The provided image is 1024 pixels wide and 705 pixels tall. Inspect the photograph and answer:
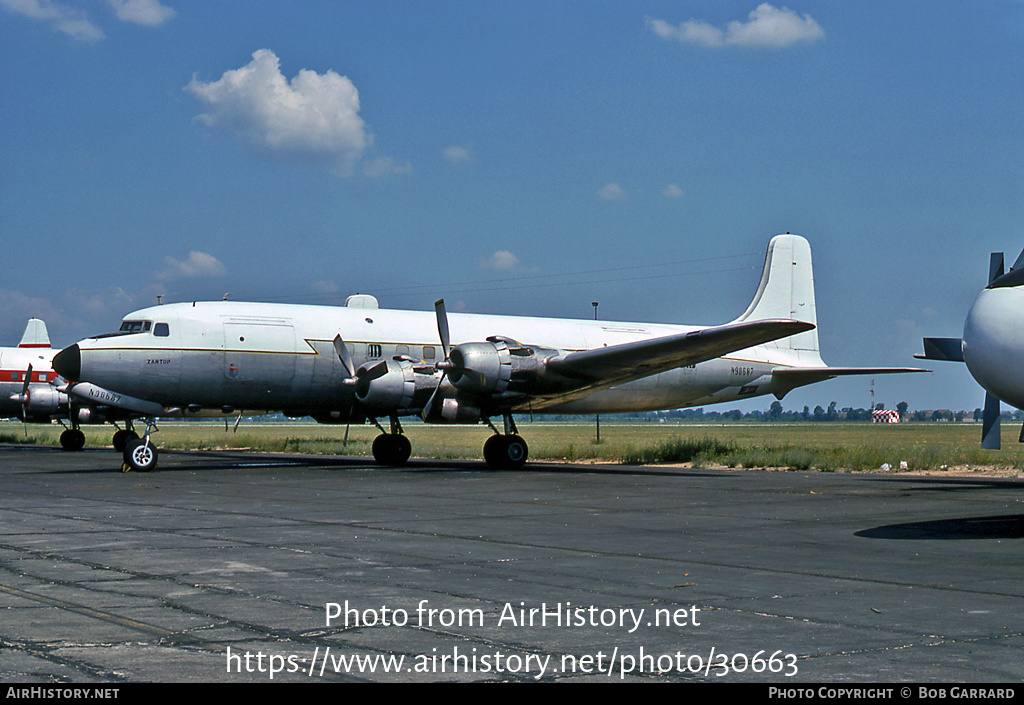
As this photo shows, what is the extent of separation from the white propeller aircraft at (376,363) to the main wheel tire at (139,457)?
0.03m

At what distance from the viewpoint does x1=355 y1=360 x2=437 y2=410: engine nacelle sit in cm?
2406

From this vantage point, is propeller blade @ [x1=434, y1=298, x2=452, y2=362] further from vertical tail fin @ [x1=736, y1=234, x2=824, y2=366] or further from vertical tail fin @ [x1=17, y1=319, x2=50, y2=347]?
vertical tail fin @ [x1=17, y1=319, x2=50, y2=347]

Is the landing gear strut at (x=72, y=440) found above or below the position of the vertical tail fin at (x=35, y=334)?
below

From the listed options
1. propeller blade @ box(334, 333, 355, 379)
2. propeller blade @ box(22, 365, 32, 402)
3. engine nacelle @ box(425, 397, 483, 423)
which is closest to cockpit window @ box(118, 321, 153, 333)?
propeller blade @ box(334, 333, 355, 379)

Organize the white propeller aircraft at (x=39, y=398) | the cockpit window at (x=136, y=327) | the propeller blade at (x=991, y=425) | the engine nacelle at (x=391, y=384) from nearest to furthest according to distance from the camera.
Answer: the propeller blade at (x=991, y=425) < the cockpit window at (x=136, y=327) < the engine nacelle at (x=391, y=384) < the white propeller aircraft at (x=39, y=398)

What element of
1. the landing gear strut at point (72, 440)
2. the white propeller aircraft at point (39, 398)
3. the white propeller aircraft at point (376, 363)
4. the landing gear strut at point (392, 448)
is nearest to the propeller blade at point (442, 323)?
the white propeller aircraft at point (376, 363)

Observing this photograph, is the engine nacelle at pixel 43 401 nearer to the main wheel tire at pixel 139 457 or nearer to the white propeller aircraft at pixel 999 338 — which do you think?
the main wheel tire at pixel 139 457

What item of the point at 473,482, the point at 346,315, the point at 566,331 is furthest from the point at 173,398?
the point at 566,331

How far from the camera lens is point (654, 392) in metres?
28.7

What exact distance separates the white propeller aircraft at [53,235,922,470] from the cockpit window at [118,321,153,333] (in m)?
0.03

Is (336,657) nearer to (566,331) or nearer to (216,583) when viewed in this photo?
(216,583)

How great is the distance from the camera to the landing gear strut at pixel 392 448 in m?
26.6

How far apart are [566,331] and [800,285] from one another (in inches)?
359

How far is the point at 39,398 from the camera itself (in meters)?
39.6
